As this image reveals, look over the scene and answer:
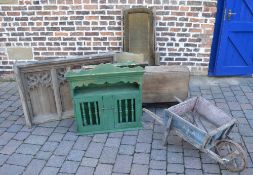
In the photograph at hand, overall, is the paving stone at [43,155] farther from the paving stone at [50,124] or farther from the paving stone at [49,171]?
the paving stone at [50,124]

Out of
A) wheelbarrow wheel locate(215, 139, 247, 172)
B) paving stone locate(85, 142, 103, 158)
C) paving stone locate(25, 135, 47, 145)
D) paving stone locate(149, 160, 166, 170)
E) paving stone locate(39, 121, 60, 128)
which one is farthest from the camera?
paving stone locate(39, 121, 60, 128)

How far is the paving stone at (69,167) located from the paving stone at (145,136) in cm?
96

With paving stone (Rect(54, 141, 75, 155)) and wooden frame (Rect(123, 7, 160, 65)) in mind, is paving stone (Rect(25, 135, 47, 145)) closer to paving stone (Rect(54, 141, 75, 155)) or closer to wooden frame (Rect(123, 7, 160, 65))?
paving stone (Rect(54, 141, 75, 155))

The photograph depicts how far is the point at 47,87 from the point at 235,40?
12.6 feet

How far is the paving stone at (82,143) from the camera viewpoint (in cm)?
368

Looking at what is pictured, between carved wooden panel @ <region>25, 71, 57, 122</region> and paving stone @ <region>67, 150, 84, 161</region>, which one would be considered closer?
paving stone @ <region>67, 150, 84, 161</region>

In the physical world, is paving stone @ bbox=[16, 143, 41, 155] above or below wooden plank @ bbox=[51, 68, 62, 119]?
below

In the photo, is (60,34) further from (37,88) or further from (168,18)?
(168,18)

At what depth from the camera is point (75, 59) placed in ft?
13.2

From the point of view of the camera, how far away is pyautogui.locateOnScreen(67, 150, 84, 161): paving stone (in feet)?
11.4

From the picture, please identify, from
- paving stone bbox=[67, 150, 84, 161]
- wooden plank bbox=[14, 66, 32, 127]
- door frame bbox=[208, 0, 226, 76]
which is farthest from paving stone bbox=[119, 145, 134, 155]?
door frame bbox=[208, 0, 226, 76]

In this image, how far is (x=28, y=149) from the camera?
3645mm

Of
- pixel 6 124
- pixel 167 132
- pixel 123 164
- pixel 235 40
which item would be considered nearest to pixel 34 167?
pixel 123 164

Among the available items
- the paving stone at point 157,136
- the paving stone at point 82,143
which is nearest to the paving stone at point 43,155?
the paving stone at point 82,143
